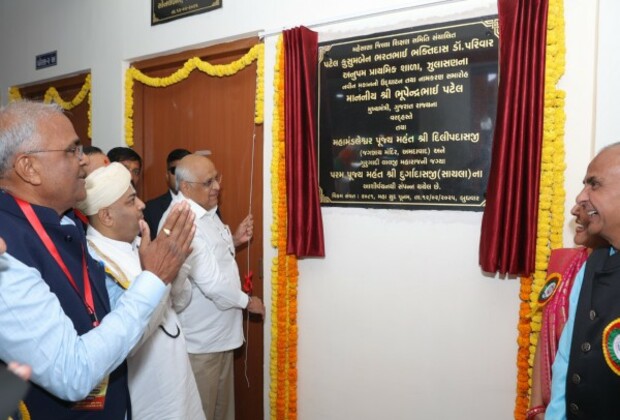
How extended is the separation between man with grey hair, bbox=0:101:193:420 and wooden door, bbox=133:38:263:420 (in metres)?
1.54

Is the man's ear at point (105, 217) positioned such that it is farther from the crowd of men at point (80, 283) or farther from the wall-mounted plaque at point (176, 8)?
the wall-mounted plaque at point (176, 8)

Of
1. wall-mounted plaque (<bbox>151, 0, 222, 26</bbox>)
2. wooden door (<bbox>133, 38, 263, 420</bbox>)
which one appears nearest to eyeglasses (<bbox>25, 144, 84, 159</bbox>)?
wooden door (<bbox>133, 38, 263, 420</bbox>)

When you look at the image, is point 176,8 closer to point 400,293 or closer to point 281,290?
point 281,290

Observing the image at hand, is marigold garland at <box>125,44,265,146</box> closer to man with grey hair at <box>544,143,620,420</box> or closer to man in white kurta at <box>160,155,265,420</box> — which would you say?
man in white kurta at <box>160,155,265,420</box>

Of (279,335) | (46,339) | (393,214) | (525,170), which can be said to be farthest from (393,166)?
(46,339)

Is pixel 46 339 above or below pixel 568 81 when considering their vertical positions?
below

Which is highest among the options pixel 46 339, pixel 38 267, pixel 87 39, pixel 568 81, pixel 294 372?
pixel 87 39

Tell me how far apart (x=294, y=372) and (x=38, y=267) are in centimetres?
179

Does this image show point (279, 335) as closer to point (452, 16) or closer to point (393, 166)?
point (393, 166)

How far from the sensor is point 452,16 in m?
2.14

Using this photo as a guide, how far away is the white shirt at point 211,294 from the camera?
224 cm

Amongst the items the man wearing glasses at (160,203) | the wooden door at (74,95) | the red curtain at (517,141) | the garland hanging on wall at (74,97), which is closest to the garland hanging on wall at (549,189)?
the red curtain at (517,141)

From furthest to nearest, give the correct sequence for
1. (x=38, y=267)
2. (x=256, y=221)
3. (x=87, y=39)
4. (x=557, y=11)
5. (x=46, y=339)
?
(x=87, y=39)
(x=256, y=221)
(x=557, y=11)
(x=38, y=267)
(x=46, y=339)

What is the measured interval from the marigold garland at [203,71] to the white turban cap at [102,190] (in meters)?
1.25
